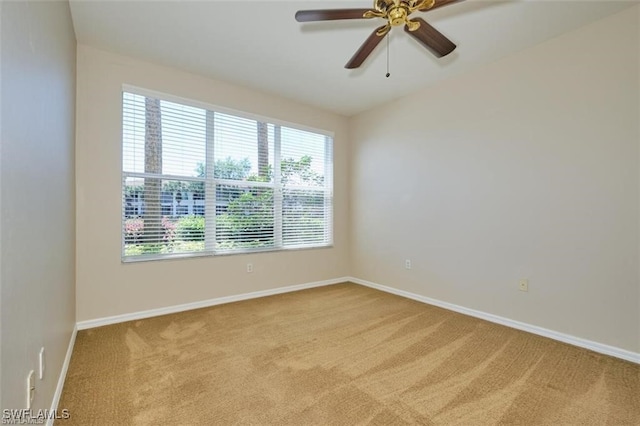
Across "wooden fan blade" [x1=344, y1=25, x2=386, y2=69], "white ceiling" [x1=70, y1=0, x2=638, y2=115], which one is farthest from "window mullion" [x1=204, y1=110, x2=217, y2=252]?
"wooden fan blade" [x1=344, y1=25, x2=386, y2=69]

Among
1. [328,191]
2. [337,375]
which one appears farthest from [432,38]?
[328,191]

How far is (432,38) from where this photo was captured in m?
1.96

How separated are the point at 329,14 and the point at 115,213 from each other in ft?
8.80

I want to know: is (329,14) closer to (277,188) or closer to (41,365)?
(41,365)

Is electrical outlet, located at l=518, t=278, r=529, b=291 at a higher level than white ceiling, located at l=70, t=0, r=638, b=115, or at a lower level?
lower

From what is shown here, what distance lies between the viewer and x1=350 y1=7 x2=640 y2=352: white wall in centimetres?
233

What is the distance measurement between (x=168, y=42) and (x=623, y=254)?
14.1 ft

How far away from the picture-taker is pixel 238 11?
2.35m

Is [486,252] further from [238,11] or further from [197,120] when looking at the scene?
[197,120]

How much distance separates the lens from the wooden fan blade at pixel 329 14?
1745mm

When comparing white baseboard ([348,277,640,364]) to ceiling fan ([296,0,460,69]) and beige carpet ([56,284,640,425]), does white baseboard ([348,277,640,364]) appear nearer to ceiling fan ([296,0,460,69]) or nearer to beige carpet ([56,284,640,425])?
beige carpet ([56,284,640,425])

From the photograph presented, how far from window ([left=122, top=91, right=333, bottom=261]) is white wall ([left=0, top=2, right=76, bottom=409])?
947 millimetres

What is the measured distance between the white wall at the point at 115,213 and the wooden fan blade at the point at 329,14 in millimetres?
2102

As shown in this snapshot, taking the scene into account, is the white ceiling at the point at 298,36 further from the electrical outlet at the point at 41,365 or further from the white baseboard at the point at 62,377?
the white baseboard at the point at 62,377
